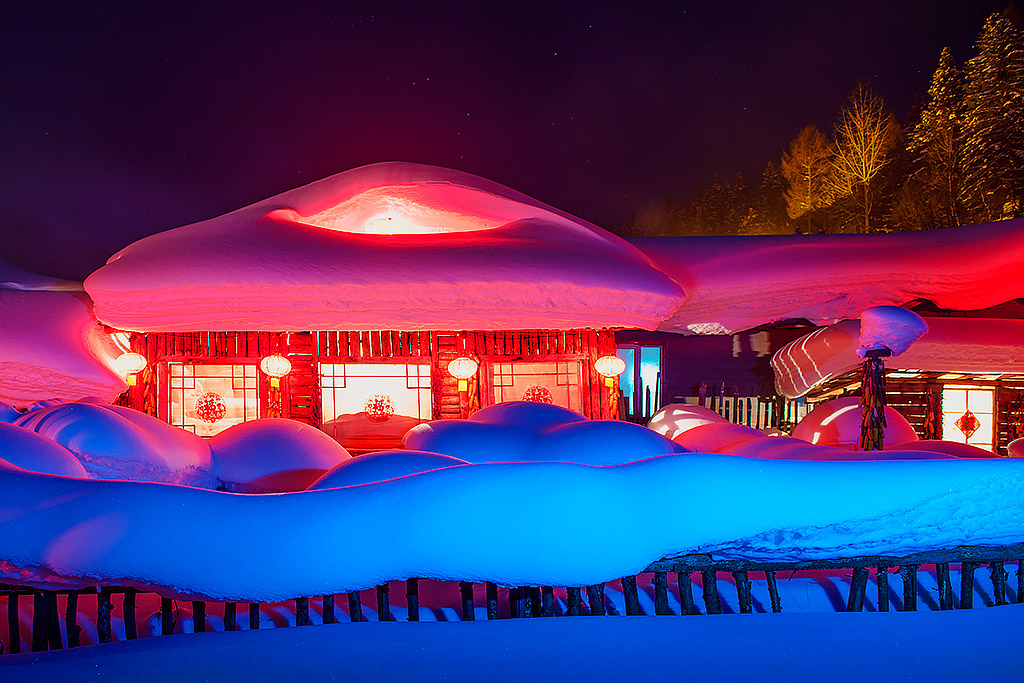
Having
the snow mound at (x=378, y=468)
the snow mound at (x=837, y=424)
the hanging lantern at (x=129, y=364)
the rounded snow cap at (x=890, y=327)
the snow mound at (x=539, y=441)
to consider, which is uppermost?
the rounded snow cap at (x=890, y=327)

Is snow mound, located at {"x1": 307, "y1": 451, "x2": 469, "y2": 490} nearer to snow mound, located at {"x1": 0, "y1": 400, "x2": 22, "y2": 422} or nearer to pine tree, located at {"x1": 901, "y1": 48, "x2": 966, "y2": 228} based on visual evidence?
snow mound, located at {"x1": 0, "y1": 400, "x2": 22, "y2": 422}

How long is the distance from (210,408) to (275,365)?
1706mm

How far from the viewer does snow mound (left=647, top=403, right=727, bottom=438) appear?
8875mm

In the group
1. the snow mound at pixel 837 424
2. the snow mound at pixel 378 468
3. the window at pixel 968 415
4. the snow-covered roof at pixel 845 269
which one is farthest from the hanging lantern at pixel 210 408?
the window at pixel 968 415

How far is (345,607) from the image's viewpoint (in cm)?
278

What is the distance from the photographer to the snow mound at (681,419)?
8875mm

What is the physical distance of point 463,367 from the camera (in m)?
9.70

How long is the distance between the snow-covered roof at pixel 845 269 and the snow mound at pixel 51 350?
8.84 m

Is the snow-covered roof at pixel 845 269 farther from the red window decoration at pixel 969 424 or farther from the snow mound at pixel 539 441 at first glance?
the snow mound at pixel 539 441

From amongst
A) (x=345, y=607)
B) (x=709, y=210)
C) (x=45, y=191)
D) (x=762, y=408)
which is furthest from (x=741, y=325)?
(x=709, y=210)

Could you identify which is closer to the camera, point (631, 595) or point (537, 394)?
point (631, 595)

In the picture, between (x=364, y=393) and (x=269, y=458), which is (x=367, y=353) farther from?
(x=269, y=458)

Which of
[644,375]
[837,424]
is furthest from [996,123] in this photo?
[837,424]

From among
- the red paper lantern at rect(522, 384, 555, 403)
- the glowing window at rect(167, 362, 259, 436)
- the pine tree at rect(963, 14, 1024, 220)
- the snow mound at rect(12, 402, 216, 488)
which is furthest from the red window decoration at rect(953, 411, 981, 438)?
the glowing window at rect(167, 362, 259, 436)
